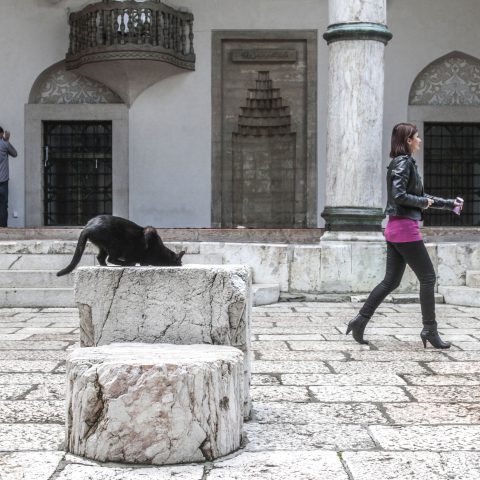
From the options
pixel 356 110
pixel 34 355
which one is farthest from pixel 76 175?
pixel 34 355

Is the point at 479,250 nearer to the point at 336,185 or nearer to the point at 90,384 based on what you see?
the point at 336,185

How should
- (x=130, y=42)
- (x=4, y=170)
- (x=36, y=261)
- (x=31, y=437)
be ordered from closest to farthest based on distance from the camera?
(x=31, y=437) < (x=36, y=261) < (x=4, y=170) < (x=130, y=42)

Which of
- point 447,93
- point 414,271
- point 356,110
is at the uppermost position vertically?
point 447,93

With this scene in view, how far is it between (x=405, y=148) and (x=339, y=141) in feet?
12.1

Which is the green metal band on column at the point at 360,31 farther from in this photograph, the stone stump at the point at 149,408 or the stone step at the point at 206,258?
the stone stump at the point at 149,408

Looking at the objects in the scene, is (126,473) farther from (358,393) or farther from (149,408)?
(358,393)

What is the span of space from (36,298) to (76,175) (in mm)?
6418

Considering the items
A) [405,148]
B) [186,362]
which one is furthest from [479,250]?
[186,362]

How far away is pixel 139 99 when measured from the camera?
1471cm

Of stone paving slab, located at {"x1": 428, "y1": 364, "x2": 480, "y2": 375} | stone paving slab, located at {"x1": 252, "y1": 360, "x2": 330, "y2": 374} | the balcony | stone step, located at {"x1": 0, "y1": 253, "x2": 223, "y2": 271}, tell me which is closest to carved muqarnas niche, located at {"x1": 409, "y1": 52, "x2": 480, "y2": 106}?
the balcony

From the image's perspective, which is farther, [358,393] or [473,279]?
[473,279]

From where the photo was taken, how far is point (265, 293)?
29.1 feet

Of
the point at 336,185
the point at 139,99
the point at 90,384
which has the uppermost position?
the point at 139,99

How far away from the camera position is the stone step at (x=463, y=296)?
8.71 m
